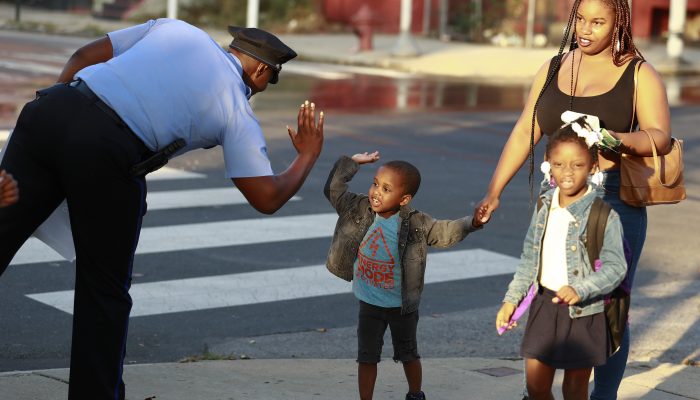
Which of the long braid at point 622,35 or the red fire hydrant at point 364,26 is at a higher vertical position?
the long braid at point 622,35

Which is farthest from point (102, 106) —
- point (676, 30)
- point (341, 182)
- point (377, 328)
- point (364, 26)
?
point (676, 30)

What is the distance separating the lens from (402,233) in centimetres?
525

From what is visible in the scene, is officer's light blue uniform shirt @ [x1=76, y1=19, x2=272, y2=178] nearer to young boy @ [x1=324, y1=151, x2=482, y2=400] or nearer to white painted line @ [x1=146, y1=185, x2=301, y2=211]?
young boy @ [x1=324, y1=151, x2=482, y2=400]

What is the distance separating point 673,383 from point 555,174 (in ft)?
6.73

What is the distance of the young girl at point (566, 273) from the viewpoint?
182 inches

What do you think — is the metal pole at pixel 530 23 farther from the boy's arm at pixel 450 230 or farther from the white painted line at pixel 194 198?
the boy's arm at pixel 450 230

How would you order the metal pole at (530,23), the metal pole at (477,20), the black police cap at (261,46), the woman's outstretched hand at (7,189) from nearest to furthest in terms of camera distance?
the woman's outstretched hand at (7,189), the black police cap at (261,46), the metal pole at (530,23), the metal pole at (477,20)

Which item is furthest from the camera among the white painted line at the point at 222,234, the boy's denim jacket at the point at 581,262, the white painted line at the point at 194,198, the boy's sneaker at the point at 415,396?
the white painted line at the point at 194,198

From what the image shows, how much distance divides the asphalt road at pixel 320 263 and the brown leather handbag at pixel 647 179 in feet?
7.19

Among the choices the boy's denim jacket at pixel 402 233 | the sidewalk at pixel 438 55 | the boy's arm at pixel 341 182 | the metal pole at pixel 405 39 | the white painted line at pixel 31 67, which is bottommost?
the sidewalk at pixel 438 55

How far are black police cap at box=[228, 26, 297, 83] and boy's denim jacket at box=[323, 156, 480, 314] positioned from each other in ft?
2.06

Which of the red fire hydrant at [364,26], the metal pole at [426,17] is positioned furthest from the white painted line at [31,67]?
the metal pole at [426,17]

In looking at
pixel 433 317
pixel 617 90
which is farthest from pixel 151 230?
pixel 617 90

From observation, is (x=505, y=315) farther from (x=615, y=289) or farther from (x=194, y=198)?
(x=194, y=198)
